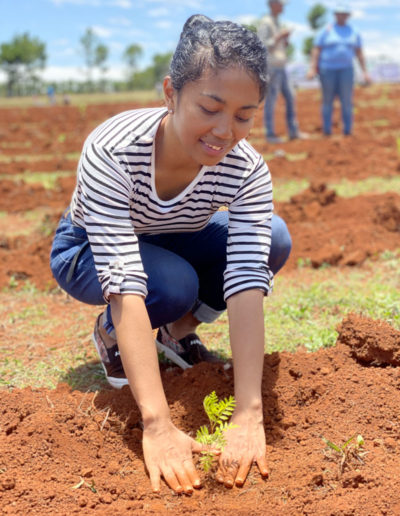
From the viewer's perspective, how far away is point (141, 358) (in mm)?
1915

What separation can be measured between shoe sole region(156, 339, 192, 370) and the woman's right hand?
2.68 feet

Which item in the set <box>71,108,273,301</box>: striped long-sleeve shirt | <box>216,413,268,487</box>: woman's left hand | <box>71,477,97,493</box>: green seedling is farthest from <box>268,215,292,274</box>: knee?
<box>71,477,97,493</box>: green seedling

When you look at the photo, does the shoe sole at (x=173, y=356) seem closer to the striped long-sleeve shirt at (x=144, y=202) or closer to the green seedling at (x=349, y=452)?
the striped long-sleeve shirt at (x=144, y=202)

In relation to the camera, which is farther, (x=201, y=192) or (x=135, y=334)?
(x=201, y=192)

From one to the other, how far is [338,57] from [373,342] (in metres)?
7.33

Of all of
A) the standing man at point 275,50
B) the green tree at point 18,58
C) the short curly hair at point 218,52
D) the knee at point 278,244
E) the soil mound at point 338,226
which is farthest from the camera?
the green tree at point 18,58

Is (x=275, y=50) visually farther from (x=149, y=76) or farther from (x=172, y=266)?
(x=149, y=76)

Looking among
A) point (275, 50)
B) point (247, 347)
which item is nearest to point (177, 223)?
point (247, 347)

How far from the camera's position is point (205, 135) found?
75.0 inches

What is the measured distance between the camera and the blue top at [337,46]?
888cm

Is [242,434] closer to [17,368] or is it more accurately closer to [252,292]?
[252,292]

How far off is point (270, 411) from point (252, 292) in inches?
18.9

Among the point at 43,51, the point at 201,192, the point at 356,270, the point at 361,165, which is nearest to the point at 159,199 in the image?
the point at 201,192

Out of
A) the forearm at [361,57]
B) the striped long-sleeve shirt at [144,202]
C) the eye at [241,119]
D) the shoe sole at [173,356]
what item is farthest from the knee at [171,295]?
the forearm at [361,57]
